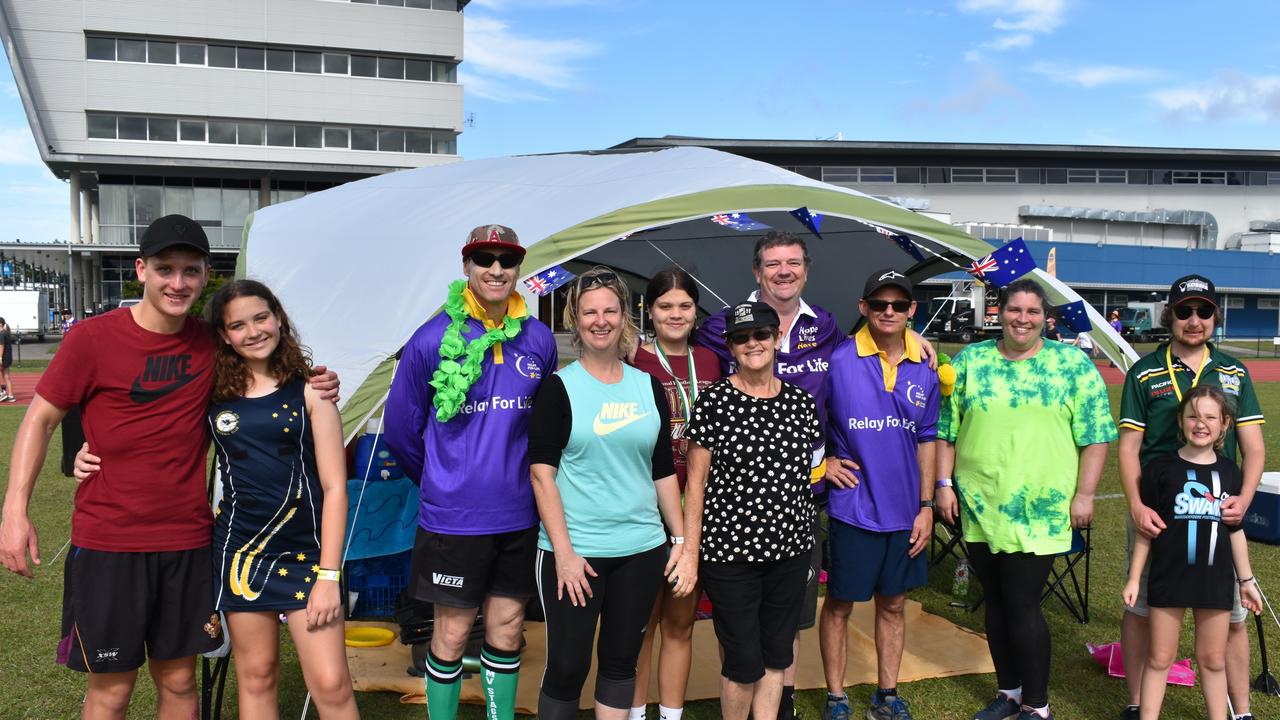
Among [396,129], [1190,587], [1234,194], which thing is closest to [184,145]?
[396,129]

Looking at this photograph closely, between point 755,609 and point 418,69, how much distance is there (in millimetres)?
32157

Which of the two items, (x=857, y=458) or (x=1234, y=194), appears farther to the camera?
(x=1234, y=194)

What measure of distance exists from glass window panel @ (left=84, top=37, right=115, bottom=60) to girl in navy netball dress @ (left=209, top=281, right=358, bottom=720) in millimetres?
32197

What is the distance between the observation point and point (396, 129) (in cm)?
3172

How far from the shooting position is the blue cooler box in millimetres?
6141

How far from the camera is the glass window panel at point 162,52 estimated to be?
29562mm

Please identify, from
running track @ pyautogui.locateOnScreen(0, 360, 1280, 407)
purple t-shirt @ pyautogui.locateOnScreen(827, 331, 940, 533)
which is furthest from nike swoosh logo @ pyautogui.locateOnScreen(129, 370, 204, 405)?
running track @ pyautogui.locateOnScreen(0, 360, 1280, 407)

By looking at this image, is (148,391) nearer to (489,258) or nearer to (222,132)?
(489,258)

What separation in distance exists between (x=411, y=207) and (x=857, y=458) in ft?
11.0

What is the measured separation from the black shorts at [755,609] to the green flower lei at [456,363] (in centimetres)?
93

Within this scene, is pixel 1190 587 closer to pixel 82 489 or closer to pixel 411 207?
pixel 82 489

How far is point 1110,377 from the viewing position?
20.6 metres

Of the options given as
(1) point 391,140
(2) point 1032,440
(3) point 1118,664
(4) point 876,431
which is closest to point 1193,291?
(2) point 1032,440

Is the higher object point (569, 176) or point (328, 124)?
point (328, 124)
